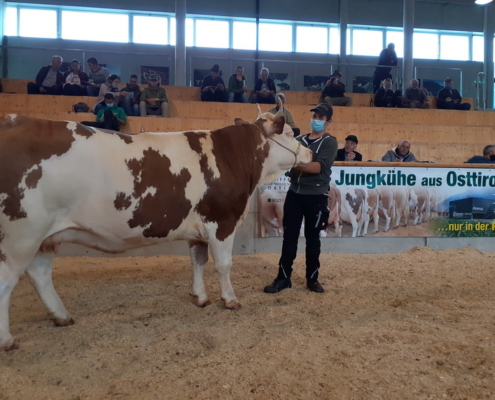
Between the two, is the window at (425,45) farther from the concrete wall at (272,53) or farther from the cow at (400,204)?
the cow at (400,204)

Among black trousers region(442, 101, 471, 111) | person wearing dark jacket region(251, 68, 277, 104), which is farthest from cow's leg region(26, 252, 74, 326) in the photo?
black trousers region(442, 101, 471, 111)

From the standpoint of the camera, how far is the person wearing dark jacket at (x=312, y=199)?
4676mm

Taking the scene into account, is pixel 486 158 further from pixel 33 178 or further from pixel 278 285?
pixel 33 178

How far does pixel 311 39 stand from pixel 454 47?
6498 mm

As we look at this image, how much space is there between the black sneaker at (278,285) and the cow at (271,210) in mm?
1628

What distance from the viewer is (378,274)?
555 cm

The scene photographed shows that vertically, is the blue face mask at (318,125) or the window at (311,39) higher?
the window at (311,39)

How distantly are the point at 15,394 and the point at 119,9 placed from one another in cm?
1792

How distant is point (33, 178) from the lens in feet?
10.1

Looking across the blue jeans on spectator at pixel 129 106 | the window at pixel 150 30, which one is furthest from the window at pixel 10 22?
the blue jeans on spectator at pixel 129 106

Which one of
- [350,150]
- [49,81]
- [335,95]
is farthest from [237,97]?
[350,150]

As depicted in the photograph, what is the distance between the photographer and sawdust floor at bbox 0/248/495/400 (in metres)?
2.63

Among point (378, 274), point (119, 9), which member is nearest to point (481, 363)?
point (378, 274)

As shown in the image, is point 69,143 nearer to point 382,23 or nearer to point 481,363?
point 481,363
